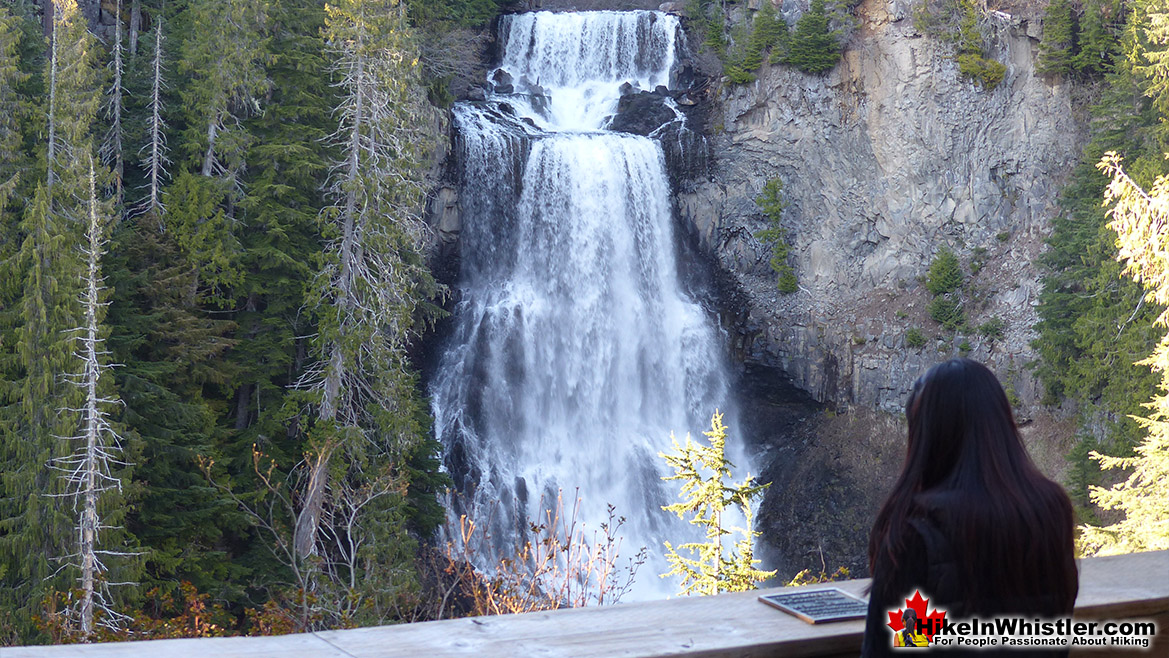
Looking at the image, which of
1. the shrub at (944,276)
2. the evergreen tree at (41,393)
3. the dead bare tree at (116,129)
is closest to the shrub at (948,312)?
the shrub at (944,276)

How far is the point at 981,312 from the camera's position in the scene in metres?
25.8

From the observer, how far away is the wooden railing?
64.3 inches

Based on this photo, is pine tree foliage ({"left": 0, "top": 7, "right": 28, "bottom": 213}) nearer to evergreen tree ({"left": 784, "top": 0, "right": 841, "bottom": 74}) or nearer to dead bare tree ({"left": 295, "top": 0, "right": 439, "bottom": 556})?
dead bare tree ({"left": 295, "top": 0, "right": 439, "bottom": 556})

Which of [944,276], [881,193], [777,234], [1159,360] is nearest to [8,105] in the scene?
[777,234]

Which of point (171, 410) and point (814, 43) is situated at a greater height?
point (814, 43)

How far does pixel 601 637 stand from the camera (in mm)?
1785

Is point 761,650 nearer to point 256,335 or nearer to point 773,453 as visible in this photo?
point 256,335

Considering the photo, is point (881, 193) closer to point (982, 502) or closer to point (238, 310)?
point (238, 310)

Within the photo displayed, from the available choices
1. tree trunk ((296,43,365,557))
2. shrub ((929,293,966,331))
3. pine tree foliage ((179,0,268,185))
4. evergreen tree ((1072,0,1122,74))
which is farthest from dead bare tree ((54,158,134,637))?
evergreen tree ((1072,0,1122,74))

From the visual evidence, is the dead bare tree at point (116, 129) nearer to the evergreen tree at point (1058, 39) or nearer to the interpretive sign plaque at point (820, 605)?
the interpretive sign plaque at point (820, 605)

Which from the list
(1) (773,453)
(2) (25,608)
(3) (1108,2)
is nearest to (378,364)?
(2) (25,608)

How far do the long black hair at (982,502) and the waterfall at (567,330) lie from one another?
19931 mm

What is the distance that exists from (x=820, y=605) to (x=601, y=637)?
51 cm

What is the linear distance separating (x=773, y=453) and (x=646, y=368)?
14.1 ft
